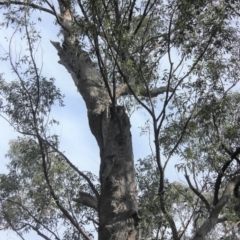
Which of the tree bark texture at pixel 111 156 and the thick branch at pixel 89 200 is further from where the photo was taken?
the thick branch at pixel 89 200

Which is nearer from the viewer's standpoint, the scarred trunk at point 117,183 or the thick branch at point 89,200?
the scarred trunk at point 117,183

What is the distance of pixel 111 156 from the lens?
6.01m

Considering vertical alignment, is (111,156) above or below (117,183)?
above

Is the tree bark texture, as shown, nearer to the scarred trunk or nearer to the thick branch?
the scarred trunk

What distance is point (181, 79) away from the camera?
5.75 metres

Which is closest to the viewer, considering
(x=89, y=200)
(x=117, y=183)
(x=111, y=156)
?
(x=117, y=183)

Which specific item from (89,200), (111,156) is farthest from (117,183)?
(89,200)

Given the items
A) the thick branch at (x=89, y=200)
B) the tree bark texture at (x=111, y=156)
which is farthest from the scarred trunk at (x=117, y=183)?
the thick branch at (x=89, y=200)

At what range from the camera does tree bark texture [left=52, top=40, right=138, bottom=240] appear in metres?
5.45

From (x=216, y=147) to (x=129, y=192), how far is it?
1.40 metres

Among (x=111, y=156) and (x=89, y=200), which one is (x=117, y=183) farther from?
(x=89, y=200)

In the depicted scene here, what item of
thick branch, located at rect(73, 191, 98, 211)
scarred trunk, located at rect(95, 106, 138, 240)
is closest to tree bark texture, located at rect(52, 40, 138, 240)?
scarred trunk, located at rect(95, 106, 138, 240)

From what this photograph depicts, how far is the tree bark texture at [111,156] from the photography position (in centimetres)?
545

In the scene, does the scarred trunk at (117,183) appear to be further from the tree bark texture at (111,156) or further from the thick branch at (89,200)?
the thick branch at (89,200)
